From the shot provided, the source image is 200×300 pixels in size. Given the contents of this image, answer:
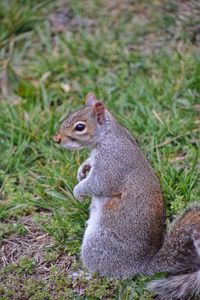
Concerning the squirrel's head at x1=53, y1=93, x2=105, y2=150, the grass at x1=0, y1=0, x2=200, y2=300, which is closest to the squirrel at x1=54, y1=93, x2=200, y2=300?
the squirrel's head at x1=53, y1=93, x2=105, y2=150

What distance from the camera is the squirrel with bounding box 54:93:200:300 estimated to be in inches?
134

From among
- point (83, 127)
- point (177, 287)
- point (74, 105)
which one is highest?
point (83, 127)

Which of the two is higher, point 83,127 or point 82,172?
point 83,127

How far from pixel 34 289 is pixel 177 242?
2.53 feet

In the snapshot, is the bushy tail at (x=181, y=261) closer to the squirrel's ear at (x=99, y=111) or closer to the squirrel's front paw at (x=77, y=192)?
the squirrel's front paw at (x=77, y=192)

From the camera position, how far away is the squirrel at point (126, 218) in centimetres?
340

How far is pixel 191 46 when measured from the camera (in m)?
5.60

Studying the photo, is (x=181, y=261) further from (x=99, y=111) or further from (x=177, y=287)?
(x=99, y=111)

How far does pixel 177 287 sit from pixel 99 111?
1.00m

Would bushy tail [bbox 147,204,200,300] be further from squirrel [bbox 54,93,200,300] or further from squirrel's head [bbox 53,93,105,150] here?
squirrel's head [bbox 53,93,105,150]

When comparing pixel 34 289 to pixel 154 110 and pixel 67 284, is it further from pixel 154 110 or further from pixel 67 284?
pixel 154 110

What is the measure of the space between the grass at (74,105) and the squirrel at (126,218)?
0.12 metres

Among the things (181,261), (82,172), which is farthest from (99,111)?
(181,261)

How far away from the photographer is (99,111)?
3705 mm
